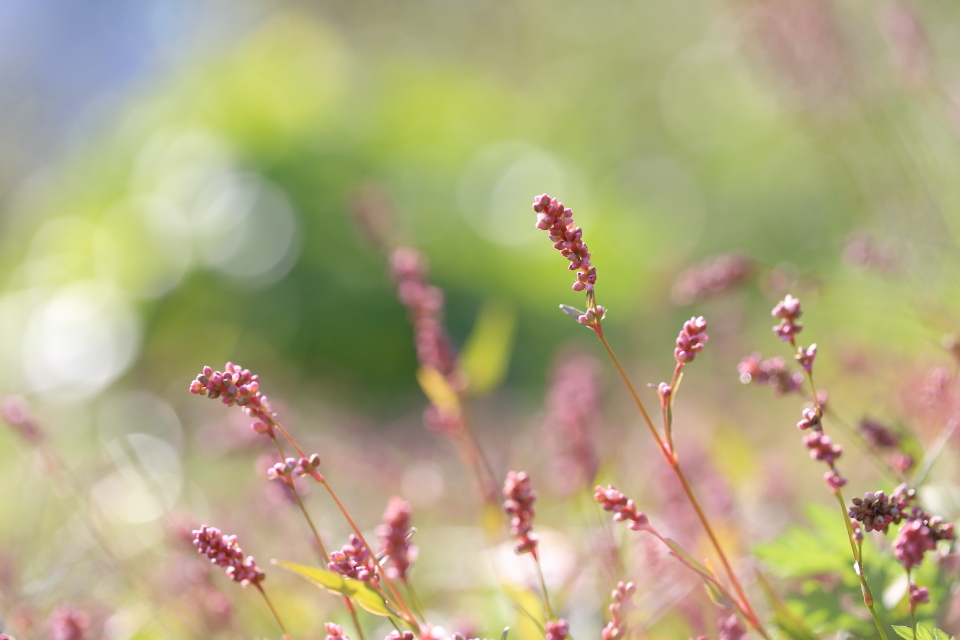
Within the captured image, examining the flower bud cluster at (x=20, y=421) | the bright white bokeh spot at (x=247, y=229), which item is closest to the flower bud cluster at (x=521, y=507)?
the flower bud cluster at (x=20, y=421)

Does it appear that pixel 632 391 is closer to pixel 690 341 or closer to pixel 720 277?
pixel 690 341

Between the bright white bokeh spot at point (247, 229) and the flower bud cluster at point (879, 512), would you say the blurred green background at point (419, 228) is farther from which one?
the flower bud cluster at point (879, 512)

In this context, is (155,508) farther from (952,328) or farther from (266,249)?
(266,249)

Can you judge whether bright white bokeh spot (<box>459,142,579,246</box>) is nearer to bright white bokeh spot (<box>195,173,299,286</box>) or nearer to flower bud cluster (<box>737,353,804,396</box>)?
bright white bokeh spot (<box>195,173,299,286</box>)

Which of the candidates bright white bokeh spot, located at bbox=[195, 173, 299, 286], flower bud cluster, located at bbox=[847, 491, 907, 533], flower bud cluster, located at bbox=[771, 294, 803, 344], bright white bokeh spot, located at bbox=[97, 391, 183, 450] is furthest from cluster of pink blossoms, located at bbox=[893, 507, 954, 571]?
bright white bokeh spot, located at bbox=[195, 173, 299, 286]

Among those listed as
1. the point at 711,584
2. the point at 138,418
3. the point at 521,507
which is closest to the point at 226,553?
the point at 521,507
